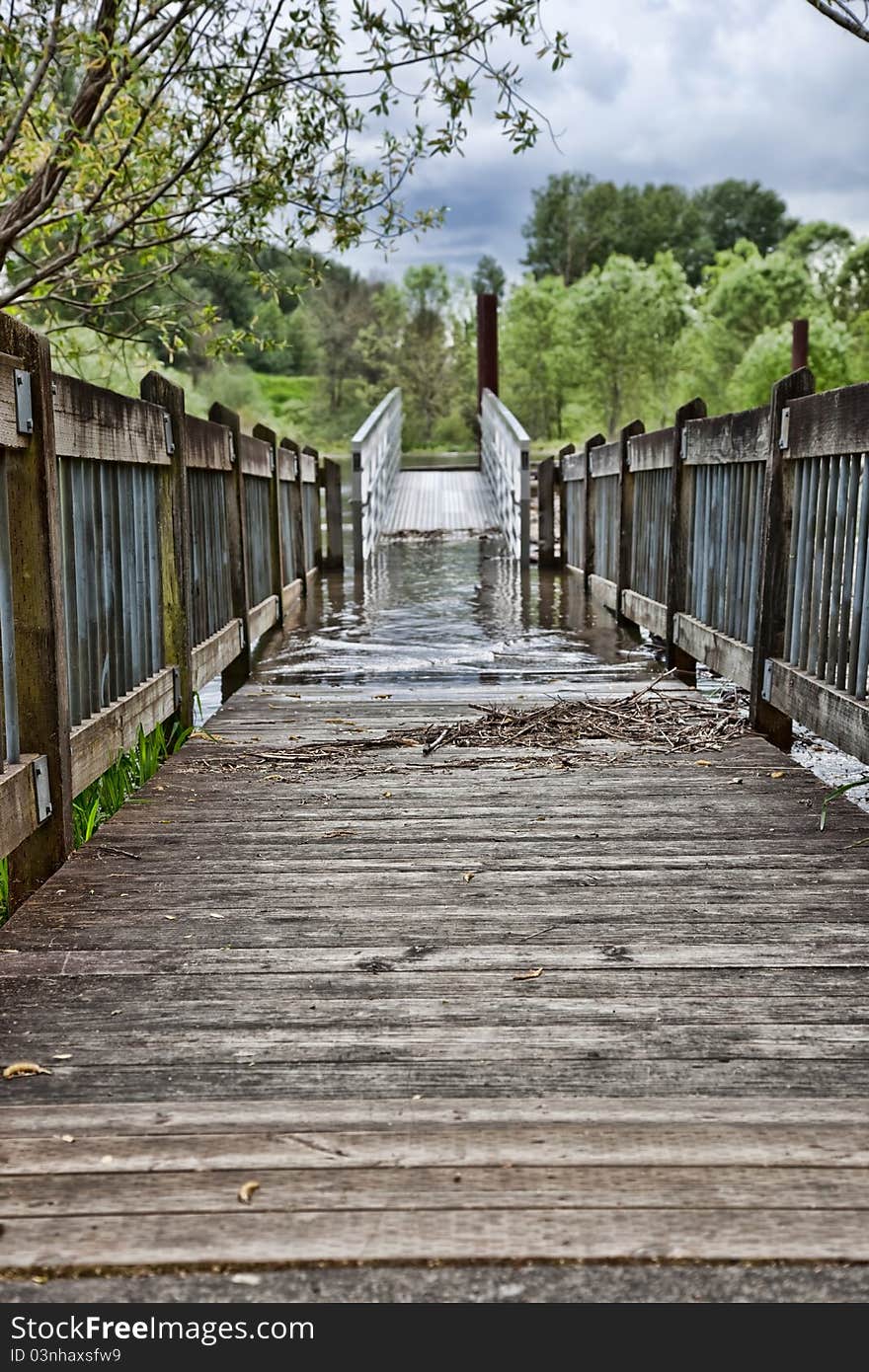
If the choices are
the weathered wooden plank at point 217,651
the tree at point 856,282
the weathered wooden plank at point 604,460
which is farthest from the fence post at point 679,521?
the tree at point 856,282

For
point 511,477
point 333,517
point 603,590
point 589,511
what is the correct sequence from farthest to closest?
1. point 511,477
2. point 333,517
3. point 589,511
4. point 603,590

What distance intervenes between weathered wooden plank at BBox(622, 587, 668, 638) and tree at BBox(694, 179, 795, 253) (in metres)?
84.2

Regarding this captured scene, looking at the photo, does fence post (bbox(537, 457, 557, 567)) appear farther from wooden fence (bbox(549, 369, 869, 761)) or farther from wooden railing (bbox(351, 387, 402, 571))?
wooden fence (bbox(549, 369, 869, 761))

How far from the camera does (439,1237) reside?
1591 mm

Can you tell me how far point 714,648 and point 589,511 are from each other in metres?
4.94

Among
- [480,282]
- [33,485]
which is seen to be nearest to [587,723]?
[33,485]

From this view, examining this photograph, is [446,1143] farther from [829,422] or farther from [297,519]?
[297,519]

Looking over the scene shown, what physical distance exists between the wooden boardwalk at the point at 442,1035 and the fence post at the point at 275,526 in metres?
4.99

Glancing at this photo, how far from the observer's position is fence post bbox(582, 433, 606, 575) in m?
10.2

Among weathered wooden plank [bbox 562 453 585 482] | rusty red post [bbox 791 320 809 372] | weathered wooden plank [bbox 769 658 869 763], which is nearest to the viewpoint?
weathered wooden plank [bbox 769 658 869 763]

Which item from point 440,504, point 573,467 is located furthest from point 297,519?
point 440,504

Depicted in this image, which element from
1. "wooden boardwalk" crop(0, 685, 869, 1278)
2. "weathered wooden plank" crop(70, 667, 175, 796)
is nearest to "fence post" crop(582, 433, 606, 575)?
"weathered wooden plank" crop(70, 667, 175, 796)

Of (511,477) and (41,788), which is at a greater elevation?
(511,477)

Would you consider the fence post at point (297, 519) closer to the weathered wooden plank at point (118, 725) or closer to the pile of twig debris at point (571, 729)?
the pile of twig debris at point (571, 729)
